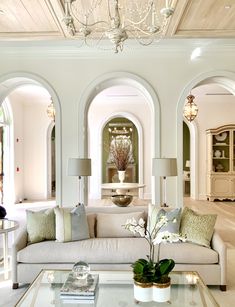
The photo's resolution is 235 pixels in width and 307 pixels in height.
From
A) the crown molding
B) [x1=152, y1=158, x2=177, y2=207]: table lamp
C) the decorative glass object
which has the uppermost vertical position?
the crown molding

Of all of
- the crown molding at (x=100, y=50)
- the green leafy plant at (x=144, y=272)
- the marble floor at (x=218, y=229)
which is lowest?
the marble floor at (x=218, y=229)

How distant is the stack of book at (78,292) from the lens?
259 centimetres

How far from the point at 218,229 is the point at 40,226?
4021mm

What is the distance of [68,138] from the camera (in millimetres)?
5895

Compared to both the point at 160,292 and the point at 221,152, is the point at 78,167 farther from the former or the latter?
the point at 221,152

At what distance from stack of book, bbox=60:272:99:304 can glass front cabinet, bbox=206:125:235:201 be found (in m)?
8.25

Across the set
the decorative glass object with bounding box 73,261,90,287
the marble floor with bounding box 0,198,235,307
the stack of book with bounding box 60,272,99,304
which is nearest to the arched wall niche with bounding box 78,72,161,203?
the marble floor with bounding box 0,198,235,307

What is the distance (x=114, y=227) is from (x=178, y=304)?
5.85ft

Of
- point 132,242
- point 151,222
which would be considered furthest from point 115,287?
point 151,222

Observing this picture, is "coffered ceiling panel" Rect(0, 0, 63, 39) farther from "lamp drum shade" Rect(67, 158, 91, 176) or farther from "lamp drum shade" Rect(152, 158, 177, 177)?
"lamp drum shade" Rect(152, 158, 177, 177)

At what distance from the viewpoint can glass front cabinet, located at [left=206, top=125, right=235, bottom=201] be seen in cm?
1034

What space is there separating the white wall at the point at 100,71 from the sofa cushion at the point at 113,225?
1.65 metres

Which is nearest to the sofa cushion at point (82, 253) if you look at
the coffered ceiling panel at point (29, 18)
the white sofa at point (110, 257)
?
the white sofa at point (110, 257)

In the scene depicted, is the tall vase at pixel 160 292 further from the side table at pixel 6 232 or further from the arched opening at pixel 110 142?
the arched opening at pixel 110 142
